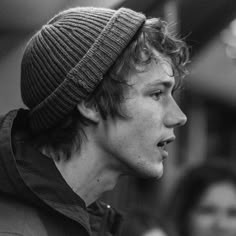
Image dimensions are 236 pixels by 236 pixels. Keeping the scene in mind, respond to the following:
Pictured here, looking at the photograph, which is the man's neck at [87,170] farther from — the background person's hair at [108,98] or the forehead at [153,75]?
the forehead at [153,75]

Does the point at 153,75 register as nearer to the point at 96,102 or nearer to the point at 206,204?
the point at 96,102

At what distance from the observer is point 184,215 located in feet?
13.6

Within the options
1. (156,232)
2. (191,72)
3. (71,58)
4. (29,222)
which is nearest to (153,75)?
(71,58)

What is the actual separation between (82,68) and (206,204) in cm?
182

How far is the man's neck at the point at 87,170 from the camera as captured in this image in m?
2.58

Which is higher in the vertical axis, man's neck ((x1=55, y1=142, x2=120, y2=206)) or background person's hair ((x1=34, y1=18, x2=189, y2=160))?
background person's hair ((x1=34, y1=18, x2=189, y2=160))

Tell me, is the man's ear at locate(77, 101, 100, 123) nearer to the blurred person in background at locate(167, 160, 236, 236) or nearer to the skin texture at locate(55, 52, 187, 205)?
the skin texture at locate(55, 52, 187, 205)

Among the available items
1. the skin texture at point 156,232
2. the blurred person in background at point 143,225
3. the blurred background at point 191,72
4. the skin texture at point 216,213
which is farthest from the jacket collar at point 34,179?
the skin texture at point 216,213

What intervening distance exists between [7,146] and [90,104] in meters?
0.36

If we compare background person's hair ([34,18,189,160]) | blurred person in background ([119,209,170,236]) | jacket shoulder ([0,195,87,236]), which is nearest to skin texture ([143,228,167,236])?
blurred person in background ([119,209,170,236])

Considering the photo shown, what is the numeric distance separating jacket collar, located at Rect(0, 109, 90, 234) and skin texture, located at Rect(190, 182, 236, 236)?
1731 mm

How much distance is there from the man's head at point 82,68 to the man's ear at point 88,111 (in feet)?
0.03

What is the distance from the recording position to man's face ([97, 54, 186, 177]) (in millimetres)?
2594

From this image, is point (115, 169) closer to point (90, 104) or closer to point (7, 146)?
point (90, 104)
